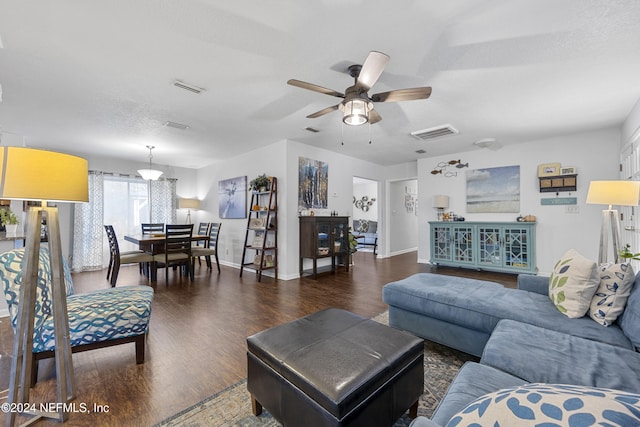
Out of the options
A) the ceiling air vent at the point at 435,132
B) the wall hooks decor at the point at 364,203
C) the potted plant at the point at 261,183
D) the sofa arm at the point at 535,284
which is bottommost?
the sofa arm at the point at 535,284

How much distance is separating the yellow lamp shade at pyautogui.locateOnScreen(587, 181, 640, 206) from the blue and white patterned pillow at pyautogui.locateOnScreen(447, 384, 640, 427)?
114 inches

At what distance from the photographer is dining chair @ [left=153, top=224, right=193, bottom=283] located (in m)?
4.26

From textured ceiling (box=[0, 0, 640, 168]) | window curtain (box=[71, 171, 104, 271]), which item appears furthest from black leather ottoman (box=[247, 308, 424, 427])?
window curtain (box=[71, 171, 104, 271])

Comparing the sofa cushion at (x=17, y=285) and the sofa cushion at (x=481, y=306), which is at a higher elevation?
the sofa cushion at (x=17, y=285)

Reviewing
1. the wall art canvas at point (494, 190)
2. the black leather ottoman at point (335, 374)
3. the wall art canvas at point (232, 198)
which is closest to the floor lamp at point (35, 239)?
the black leather ottoman at point (335, 374)

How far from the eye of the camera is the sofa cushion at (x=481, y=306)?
1546 millimetres

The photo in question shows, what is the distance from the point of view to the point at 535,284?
7.30 feet

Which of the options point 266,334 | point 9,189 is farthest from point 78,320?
point 266,334

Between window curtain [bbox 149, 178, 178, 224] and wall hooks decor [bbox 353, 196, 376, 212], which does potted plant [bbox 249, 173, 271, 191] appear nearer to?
window curtain [bbox 149, 178, 178, 224]

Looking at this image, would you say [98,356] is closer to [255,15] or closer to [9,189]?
[9,189]

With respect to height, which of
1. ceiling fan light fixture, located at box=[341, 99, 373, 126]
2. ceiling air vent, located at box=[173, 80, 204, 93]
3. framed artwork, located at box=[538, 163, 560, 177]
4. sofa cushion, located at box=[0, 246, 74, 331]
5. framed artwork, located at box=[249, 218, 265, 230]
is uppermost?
ceiling air vent, located at box=[173, 80, 204, 93]

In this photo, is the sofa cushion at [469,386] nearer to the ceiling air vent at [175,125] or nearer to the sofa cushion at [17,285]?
the sofa cushion at [17,285]

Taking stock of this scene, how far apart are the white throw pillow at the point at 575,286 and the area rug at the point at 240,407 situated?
2.58 feet

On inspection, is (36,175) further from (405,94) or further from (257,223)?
(257,223)
